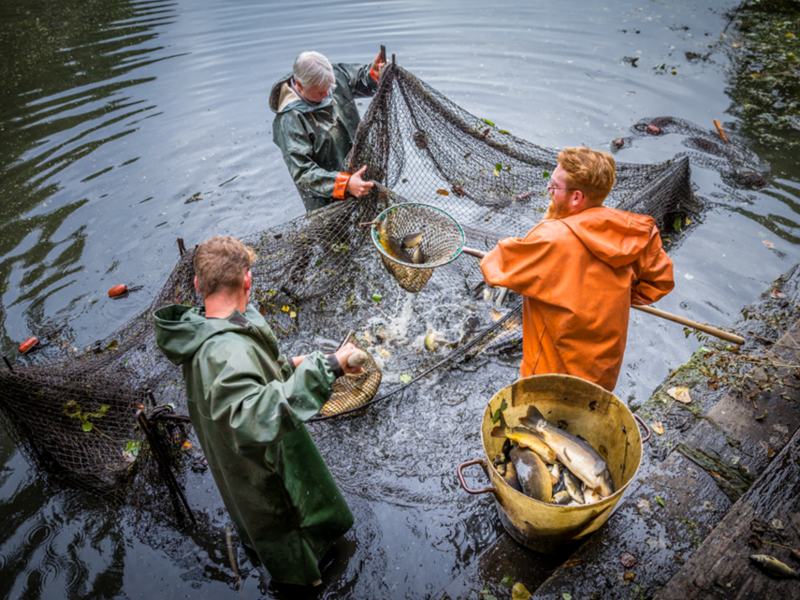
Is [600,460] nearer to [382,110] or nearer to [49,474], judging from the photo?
[382,110]

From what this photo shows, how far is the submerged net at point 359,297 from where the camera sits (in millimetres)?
3574

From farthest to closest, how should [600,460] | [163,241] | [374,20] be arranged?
[374,20], [163,241], [600,460]

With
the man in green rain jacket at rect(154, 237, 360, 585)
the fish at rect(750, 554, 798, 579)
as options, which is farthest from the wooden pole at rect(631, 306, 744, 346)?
the man in green rain jacket at rect(154, 237, 360, 585)

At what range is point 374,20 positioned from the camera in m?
12.6

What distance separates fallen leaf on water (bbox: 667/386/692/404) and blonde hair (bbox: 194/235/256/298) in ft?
11.5

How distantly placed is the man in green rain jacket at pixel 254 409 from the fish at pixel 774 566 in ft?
7.76

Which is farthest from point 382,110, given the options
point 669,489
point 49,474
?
point 49,474

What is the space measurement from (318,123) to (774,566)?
486 centimetres

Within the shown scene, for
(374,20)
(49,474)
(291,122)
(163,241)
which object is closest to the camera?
(49,474)

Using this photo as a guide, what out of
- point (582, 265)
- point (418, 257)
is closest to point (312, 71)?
point (418, 257)

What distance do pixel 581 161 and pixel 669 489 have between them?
7.13 feet

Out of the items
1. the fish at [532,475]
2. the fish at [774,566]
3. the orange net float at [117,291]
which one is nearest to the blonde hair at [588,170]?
the fish at [532,475]

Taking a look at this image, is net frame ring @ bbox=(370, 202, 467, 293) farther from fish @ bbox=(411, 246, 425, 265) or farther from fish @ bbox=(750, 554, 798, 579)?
fish @ bbox=(750, 554, 798, 579)

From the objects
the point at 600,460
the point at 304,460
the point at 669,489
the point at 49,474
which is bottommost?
the point at 49,474
